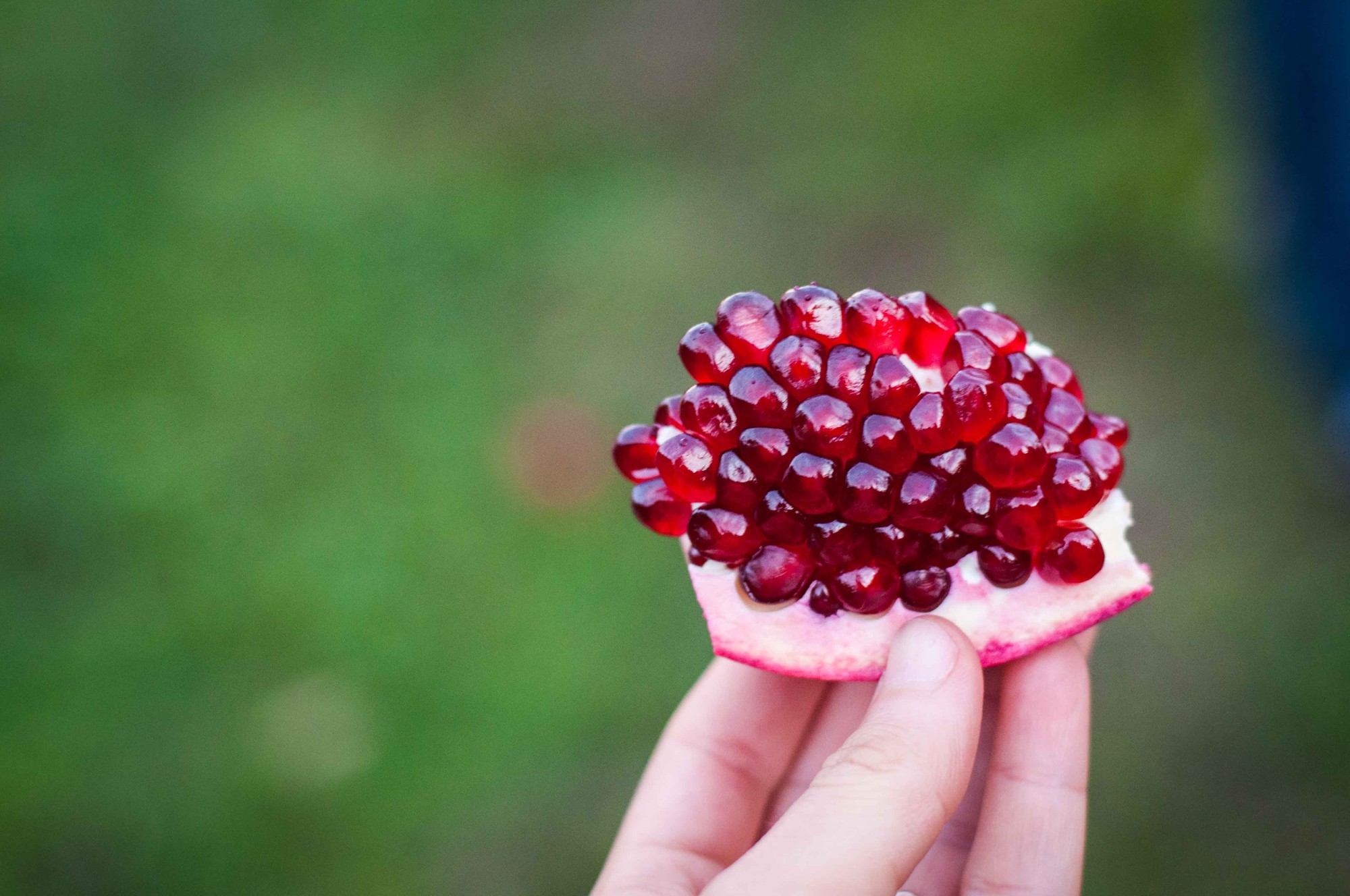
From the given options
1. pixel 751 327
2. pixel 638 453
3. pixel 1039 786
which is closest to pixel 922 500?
pixel 751 327

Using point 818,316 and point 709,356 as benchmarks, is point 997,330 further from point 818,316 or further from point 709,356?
point 709,356

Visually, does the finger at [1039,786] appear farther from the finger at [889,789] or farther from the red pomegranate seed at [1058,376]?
the red pomegranate seed at [1058,376]

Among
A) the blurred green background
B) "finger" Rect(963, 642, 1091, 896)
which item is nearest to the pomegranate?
"finger" Rect(963, 642, 1091, 896)

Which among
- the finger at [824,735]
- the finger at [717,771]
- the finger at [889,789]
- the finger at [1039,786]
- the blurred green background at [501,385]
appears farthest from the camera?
the blurred green background at [501,385]

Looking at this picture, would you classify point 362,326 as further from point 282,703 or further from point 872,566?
point 872,566

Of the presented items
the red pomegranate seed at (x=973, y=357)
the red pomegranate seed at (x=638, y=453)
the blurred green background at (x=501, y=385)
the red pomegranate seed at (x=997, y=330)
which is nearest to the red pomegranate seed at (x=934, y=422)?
the red pomegranate seed at (x=973, y=357)

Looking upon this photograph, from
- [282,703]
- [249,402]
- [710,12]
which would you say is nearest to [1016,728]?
[282,703]

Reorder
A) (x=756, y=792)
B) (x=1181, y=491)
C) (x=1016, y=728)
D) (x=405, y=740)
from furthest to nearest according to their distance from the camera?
(x=1181, y=491) < (x=405, y=740) < (x=756, y=792) < (x=1016, y=728)
